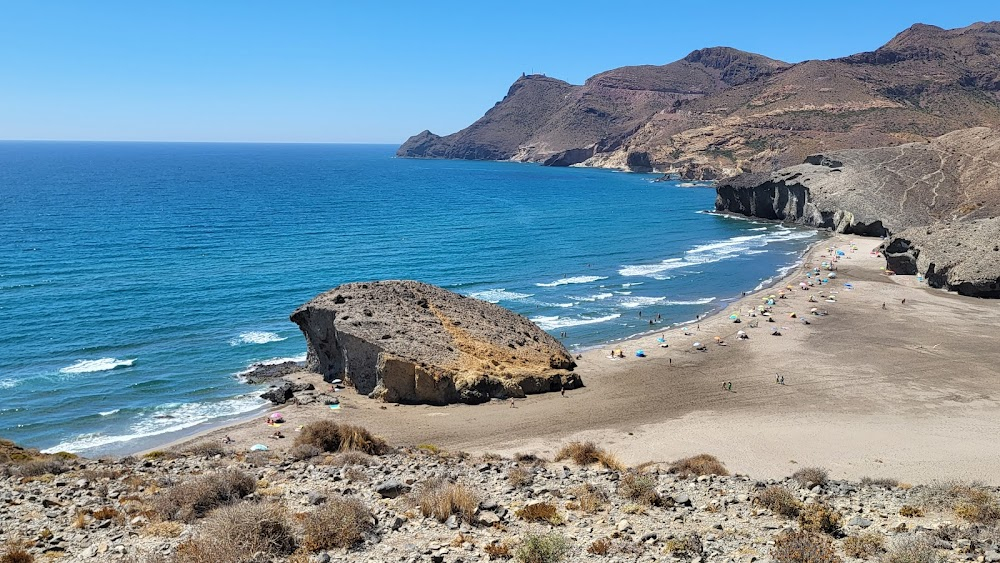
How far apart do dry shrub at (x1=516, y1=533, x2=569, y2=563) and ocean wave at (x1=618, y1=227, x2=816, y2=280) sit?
50728mm

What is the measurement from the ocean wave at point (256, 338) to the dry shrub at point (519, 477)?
92.7 feet

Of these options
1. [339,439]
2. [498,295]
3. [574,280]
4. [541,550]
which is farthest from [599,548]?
[574,280]

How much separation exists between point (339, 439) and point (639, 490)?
9645mm

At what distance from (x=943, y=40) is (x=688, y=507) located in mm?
223223

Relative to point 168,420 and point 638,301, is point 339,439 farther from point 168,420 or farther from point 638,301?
point 638,301

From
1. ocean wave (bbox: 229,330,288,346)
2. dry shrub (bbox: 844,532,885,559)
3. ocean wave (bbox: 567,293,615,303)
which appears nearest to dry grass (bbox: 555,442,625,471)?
dry shrub (bbox: 844,532,885,559)

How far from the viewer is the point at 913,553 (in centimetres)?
1107

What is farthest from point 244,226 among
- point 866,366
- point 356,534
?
point 356,534

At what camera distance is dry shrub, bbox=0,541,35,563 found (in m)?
11.2

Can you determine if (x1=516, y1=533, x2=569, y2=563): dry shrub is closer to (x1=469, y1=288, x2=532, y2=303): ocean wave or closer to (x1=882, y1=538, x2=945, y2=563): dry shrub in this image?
(x1=882, y1=538, x2=945, y2=563): dry shrub

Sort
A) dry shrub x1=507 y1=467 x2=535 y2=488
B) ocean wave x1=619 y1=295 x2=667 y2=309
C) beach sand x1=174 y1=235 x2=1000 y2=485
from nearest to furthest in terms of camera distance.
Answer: dry shrub x1=507 y1=467 x2=535 y2=488, beach sand x1=174 y1=235 x2=1000 y2=485, ocean wave x1=619 y1=295 x2=667 y2=309

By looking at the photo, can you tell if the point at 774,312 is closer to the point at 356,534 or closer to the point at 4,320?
the point at 356,534

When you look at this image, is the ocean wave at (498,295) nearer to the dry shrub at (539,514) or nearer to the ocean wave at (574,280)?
the ocean wave at (574,280)

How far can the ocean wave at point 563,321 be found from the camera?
4566 cm
